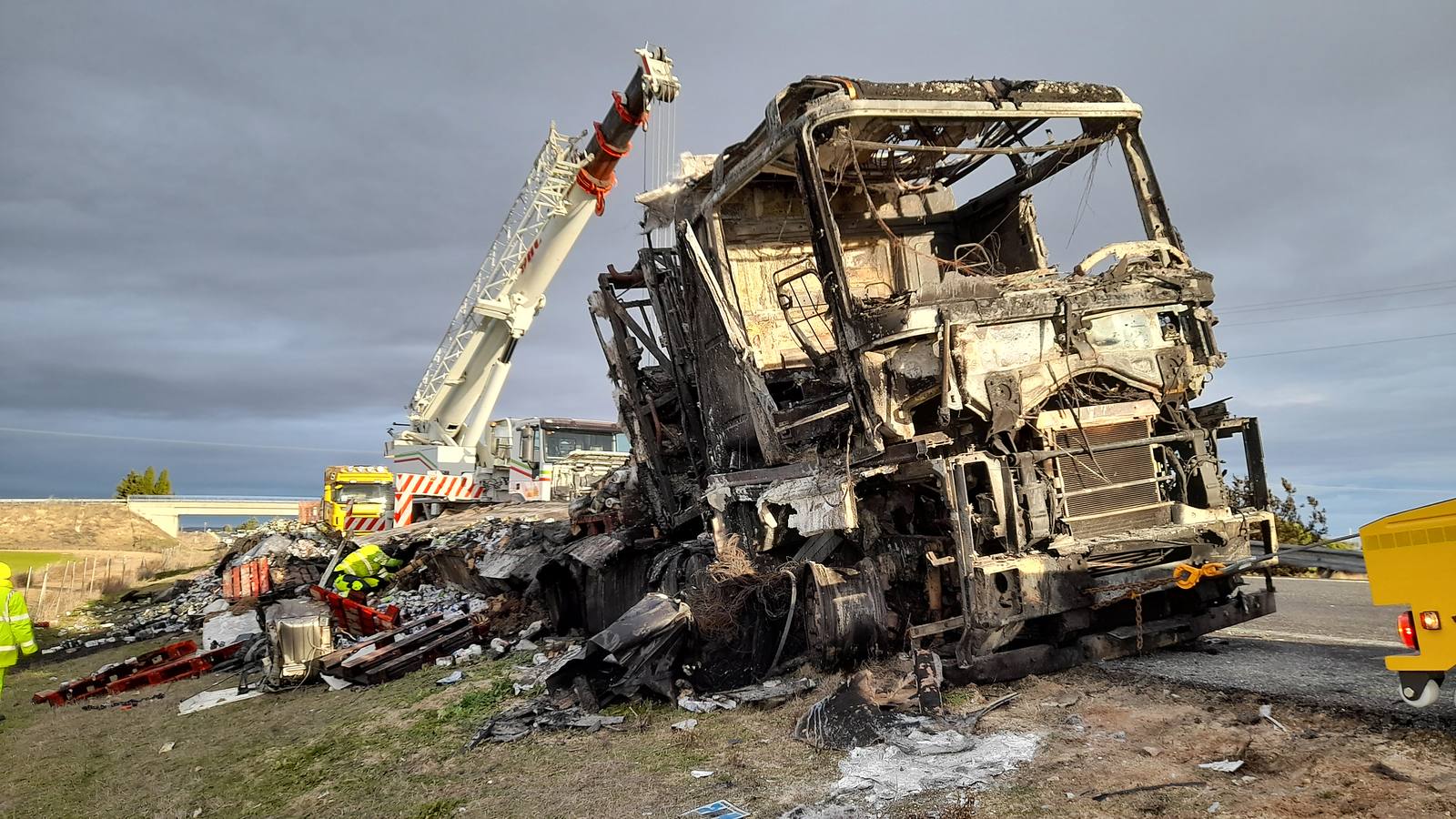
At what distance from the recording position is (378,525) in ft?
53.2

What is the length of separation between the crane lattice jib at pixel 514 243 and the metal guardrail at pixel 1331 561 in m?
12.3

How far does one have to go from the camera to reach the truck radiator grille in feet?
15.8

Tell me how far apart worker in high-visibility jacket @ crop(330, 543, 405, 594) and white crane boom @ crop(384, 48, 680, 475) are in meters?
4.95

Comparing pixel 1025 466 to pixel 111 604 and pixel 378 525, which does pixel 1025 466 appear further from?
pixel 111 604

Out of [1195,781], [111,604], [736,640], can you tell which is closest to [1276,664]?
[1195,781]

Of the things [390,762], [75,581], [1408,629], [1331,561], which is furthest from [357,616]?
[1331,561]

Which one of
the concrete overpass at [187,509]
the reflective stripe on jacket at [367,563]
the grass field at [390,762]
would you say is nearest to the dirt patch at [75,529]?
the concrete overpass at [187,509]

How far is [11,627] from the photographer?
21.3 feet

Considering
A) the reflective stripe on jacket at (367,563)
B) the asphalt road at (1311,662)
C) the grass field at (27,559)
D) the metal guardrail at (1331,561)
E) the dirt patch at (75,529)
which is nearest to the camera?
the asphalt road at (1311,662)

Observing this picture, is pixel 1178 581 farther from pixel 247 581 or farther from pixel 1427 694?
pixel 247 581

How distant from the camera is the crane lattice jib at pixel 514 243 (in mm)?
15328

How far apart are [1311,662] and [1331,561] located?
4.02 metres

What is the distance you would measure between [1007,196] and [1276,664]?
4.03 metres

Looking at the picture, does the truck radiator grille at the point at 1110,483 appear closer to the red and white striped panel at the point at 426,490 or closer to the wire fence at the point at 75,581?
A: the red and white striped panel at the point at 426,490
